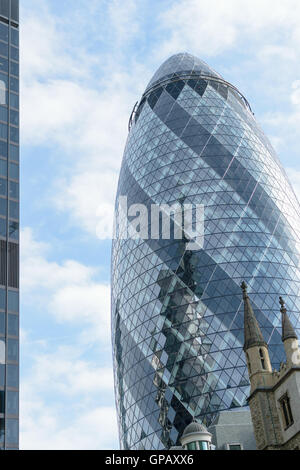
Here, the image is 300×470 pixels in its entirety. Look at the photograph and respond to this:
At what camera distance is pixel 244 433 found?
120 feet

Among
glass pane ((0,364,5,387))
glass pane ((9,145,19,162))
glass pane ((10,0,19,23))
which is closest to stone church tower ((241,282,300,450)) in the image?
glass pane ((0,364,5,387))

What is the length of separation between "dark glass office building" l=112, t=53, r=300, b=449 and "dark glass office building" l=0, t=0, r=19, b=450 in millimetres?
17532

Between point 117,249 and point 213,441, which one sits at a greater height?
point 117,249

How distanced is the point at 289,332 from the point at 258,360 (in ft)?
6.63

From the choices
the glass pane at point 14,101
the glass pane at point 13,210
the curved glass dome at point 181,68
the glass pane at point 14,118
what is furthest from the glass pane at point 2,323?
the curved glass dome at point 181,68

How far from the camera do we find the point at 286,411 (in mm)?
29172

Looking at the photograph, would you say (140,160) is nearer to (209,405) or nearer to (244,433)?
(209,405)

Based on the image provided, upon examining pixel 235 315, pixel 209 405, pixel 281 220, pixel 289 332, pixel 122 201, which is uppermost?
pixel 122 201

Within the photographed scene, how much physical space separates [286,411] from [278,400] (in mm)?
845

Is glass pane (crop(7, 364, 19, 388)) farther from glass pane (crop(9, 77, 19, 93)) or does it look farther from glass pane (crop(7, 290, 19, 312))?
glass pane (crop(9, 77, 19, 93))

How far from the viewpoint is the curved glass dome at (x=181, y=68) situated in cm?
7188

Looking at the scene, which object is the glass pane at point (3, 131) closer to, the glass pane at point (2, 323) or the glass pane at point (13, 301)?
the glass pane at point (13, 301)

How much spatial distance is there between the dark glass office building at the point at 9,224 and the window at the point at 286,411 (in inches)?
522

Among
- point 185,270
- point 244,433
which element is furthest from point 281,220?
point 244,433
